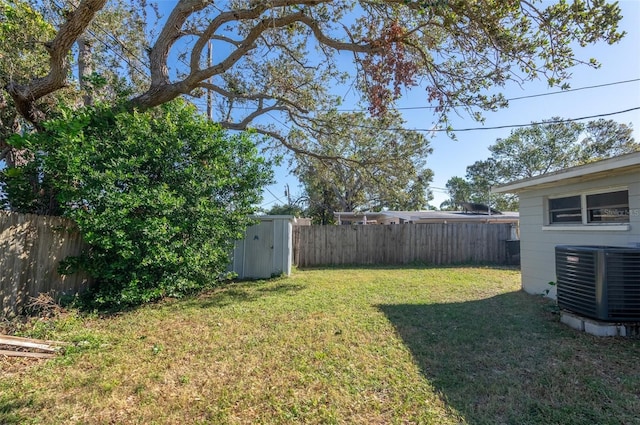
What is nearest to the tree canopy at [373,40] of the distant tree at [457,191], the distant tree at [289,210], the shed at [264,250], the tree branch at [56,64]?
the tree branch at [56,64]

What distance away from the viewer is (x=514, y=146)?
26000 millimetres

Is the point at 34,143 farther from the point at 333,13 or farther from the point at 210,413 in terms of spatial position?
the point at 333,13

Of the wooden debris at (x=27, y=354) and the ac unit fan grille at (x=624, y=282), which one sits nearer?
the wooden debris at (x=27, y=354)

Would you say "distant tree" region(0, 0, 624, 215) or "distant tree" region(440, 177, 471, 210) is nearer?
"distant tree" region(0, 0, 624, 215)

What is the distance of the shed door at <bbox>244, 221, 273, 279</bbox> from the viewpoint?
29.3 feet

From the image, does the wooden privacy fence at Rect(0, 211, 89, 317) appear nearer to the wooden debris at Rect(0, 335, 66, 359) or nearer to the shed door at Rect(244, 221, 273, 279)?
the wooden debris at Rect(0, 335, 66, 359)

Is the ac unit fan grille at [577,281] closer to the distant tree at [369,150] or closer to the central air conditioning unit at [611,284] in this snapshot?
the central air conditioning unit at [611,284]

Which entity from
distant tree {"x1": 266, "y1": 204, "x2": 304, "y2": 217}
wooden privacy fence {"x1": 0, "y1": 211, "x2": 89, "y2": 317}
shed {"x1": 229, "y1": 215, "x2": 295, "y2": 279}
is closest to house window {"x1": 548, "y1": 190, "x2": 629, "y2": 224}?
shed {"x1": 229, "y1": 215, "x2": 295, "y2": 279}

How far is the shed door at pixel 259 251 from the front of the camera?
8.92 meters

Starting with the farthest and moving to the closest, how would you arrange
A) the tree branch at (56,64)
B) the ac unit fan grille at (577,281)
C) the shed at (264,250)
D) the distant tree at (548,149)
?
the distant tree at (548,149) < the shed at (264,250) < the tree branch at (56,64) < the ac unit fan grille at (577,281)

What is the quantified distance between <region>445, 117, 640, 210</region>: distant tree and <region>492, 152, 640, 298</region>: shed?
15.6 metres

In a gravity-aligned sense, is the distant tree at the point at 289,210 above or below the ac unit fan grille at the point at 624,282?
above

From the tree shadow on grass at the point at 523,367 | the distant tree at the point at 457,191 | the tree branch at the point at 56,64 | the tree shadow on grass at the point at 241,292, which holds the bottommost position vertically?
the tree shadow on grass at the point at 241,292

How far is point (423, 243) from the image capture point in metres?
12.0
